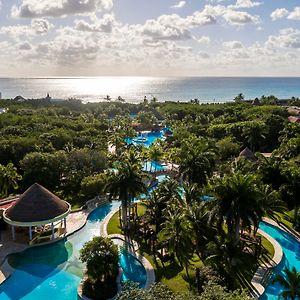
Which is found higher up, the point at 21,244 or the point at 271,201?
the point at 271,201

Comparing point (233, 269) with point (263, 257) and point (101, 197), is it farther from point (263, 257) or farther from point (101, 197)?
point (101, 197)

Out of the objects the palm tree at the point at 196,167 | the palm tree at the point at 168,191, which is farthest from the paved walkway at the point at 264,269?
the palm tree at the point at 168,191

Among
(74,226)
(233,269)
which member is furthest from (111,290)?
(74,226)

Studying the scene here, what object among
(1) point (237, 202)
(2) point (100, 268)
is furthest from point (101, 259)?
(1) point (237, 202)

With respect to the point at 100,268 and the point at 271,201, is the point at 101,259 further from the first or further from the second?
the point at 271,201

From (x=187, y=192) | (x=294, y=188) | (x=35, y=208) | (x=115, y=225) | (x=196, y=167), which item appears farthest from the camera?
(x=196, y=167)

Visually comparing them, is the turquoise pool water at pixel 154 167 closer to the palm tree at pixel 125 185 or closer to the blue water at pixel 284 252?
the palm tree at pixel 125 185
